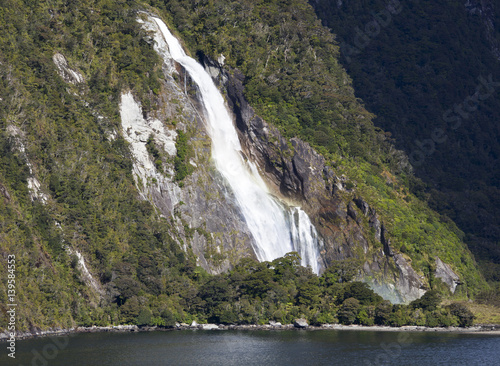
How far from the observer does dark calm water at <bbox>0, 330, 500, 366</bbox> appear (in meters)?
66.0

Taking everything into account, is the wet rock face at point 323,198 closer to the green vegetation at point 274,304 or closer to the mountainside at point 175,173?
the mountainside at point 175,173

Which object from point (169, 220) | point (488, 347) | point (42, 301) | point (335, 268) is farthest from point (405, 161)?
point (42, 301)

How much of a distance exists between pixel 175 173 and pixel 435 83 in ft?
263

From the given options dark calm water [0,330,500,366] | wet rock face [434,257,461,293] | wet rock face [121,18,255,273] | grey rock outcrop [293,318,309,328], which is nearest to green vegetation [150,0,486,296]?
wet rock face [434,257,461,293]

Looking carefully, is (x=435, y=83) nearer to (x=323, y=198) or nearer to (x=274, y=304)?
(x=323, y=198)

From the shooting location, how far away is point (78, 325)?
82000 mm

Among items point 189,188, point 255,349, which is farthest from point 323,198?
point 255,349

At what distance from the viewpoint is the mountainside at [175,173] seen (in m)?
86.4

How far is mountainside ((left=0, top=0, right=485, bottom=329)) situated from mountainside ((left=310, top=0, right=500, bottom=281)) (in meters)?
22.1

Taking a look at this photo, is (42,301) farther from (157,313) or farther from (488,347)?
(488,347)

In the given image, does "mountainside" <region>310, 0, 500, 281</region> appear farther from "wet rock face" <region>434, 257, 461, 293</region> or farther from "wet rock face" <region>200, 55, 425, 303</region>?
"wet rock face" <region>200, 55, 425, 303</region>

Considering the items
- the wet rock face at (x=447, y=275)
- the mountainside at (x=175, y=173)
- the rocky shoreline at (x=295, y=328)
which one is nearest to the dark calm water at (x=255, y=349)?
the rocky shoreline at (x=295, y=328)

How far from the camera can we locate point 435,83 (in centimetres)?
16488

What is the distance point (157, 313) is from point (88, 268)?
8962 millimetres
